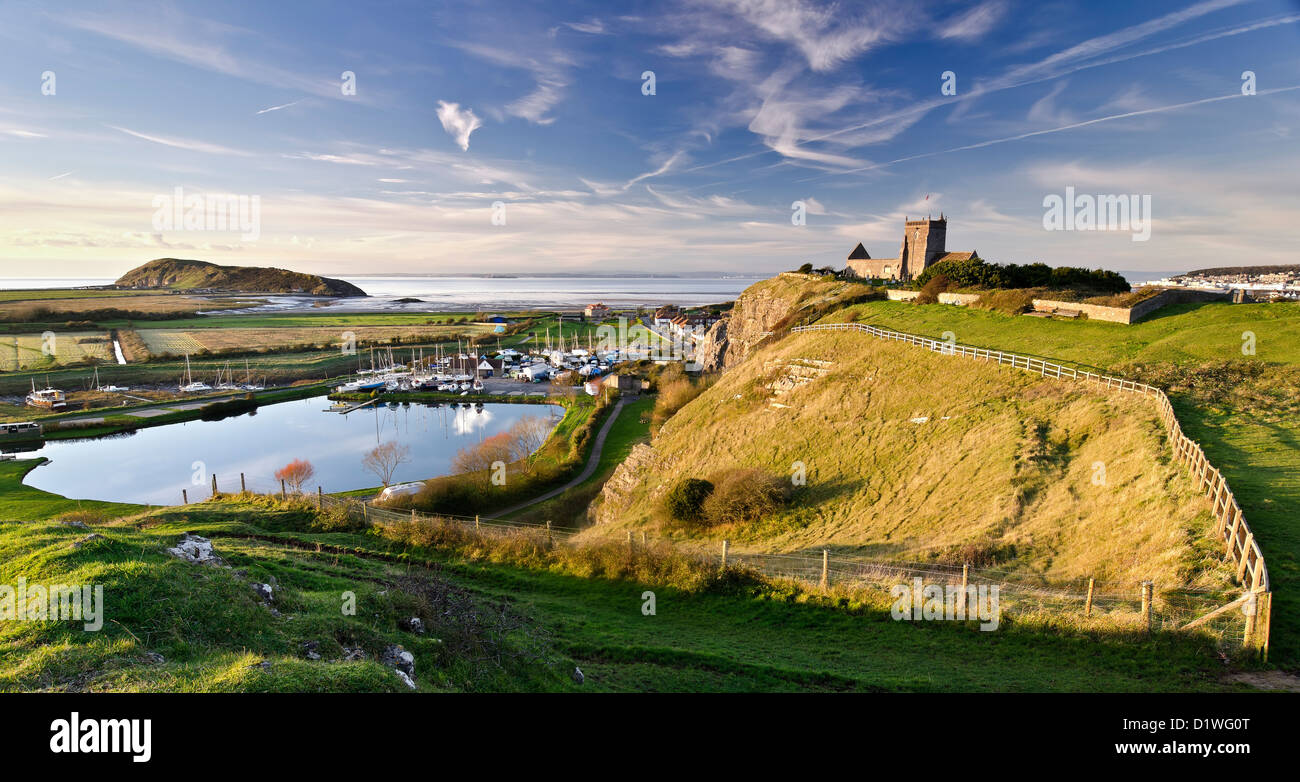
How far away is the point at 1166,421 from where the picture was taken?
1780 centimetres

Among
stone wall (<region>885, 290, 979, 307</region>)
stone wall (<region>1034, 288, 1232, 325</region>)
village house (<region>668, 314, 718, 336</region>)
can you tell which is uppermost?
village house (<region>668, 314, 718, 336</region>)

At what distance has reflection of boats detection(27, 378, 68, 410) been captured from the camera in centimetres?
6047

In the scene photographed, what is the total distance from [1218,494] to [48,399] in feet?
322

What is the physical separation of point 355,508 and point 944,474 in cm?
2467

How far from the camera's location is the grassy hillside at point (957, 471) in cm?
1420

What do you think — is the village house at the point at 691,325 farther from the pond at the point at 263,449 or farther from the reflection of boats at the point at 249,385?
the reflection of boats at the point at 249,385

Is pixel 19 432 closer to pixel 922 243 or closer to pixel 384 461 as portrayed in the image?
pixel 384 461

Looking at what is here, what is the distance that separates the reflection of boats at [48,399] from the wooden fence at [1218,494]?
91.7 m

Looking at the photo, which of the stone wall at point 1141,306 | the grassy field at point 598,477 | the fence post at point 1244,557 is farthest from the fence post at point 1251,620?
the stone wall at point 1141,306

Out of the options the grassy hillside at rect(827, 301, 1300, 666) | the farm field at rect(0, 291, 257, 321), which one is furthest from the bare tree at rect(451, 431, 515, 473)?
the farm field at rect(0, 291, 257, 321)

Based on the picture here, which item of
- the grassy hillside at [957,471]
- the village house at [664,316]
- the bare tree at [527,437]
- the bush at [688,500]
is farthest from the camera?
the village house at [664,316]

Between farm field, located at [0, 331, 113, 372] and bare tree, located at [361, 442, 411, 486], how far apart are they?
249 ft

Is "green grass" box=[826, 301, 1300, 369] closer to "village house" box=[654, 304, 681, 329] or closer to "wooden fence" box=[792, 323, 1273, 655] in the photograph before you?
"wooden fence" box=[792, 323, 1273, 655]
